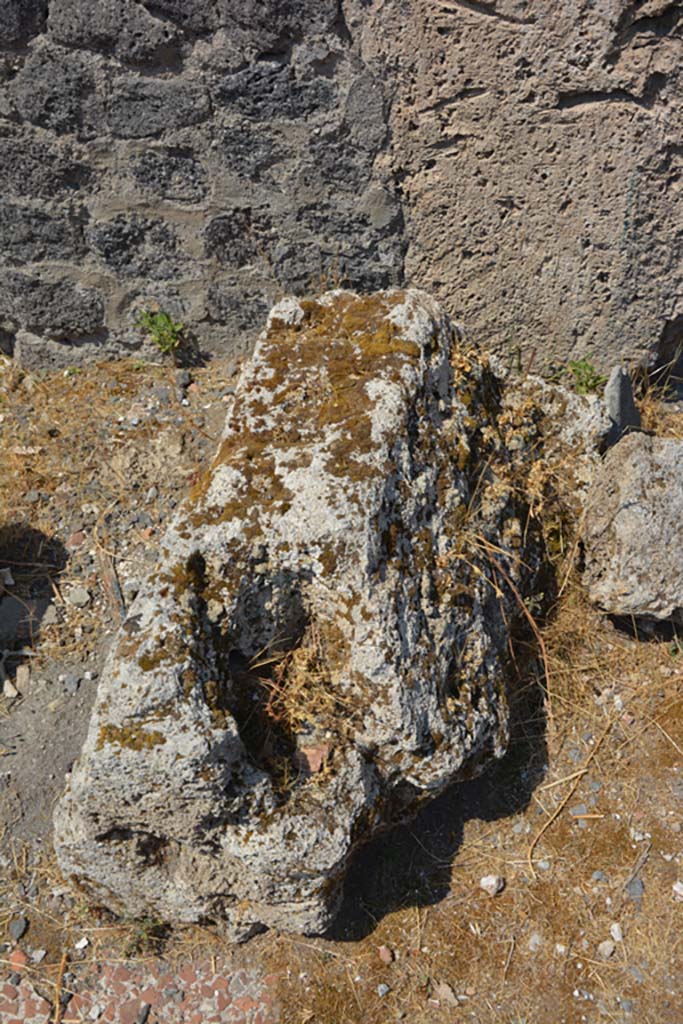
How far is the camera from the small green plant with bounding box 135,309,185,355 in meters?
3.74

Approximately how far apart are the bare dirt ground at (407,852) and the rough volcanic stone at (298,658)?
20 cm

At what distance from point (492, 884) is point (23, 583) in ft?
6.14

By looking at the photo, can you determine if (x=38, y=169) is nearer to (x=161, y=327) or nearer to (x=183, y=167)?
(x=183, y=167)

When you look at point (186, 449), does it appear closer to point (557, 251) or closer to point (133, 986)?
point (557, 251)

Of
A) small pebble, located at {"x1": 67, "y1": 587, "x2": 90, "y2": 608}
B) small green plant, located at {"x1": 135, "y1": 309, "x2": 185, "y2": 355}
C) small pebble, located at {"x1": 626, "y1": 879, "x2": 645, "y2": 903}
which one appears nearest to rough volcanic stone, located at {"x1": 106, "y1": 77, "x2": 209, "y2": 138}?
small green plant, located at {"x1": 135, "y1": 309, "x2": 185, "y2": 355}

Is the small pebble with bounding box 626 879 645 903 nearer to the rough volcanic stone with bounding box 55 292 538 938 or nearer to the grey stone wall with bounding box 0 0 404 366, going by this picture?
the rough volcanic stone with bounding box 55 292 538 938

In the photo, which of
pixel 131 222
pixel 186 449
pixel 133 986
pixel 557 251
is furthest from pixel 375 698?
pixel 131 222

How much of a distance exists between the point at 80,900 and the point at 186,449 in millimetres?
1641

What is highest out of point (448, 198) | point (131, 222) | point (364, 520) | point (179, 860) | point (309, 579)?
point (448, 198)

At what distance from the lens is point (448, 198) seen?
3299 mm

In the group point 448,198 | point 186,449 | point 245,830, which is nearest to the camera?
point 245,830

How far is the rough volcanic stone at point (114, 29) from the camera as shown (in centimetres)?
300

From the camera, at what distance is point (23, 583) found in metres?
3.23

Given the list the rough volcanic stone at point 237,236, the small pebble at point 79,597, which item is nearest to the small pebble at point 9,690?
the small pebble at point 79,597
